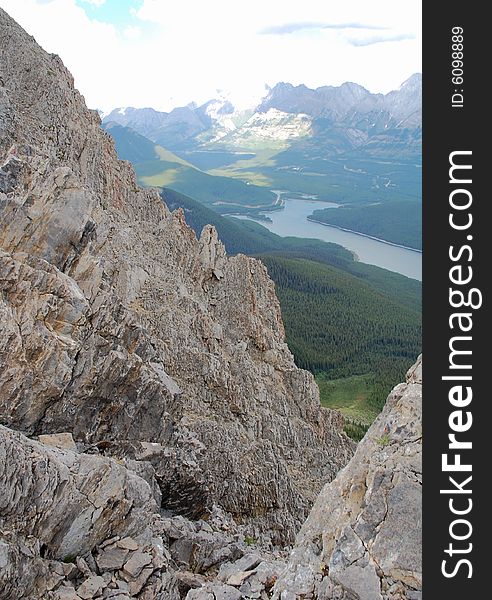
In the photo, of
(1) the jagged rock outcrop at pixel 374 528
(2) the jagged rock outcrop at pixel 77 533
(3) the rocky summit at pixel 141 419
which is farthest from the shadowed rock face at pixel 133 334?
(1) the jagged rock outcrop at pixel 374 528

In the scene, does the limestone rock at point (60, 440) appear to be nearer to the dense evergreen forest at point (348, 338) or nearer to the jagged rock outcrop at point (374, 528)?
the jagged rock outcrop at point (374, 528)

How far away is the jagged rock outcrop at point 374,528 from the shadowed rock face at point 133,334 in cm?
1459

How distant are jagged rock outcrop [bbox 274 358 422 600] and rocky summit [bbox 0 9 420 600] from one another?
5 centimetres

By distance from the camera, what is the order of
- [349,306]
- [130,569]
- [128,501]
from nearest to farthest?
[130,569] → [128,501] → [349,306]

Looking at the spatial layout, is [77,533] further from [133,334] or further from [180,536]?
[133,334]

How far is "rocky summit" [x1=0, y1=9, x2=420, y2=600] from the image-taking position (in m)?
18.1

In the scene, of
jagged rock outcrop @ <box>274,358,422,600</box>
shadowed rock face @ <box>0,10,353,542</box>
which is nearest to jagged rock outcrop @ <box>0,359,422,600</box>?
jagged rock outcrop @ <box>274,358,422,600</box>

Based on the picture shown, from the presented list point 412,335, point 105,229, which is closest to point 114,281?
point 105,229

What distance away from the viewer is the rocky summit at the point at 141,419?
18.1 m

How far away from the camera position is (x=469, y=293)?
13992 millimetres

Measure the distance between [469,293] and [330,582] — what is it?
8868mm

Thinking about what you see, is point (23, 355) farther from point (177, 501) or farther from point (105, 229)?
point (105, 229)

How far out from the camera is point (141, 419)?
106 feet

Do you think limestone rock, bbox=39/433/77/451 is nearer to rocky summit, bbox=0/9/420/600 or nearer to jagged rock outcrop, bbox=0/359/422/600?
jagged rock outcrop, bbox=0/359/422/600
